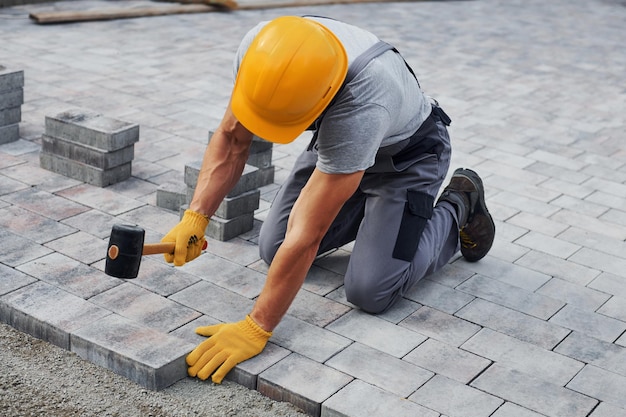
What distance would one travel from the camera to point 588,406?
3.53 m

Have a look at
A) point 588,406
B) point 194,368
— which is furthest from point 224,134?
point 588,406

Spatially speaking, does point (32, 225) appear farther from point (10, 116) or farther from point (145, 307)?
point (10, 116)

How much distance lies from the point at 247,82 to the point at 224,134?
73 centimetres

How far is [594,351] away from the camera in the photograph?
A: 396cm

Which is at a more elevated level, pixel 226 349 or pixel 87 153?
pixel 87 153

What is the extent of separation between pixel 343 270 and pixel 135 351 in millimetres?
1331

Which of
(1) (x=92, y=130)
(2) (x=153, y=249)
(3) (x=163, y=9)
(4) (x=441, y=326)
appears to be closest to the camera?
(2) (x=153, y=249)

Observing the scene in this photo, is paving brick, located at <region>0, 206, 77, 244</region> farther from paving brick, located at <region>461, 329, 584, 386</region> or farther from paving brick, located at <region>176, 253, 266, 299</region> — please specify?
paving brick, located at <region>461, 329, 584, 386</region>

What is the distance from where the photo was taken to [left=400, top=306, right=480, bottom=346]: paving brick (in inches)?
156

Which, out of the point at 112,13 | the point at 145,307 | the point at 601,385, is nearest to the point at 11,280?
the point at 145,307

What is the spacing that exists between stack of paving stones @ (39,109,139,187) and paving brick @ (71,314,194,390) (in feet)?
5.71

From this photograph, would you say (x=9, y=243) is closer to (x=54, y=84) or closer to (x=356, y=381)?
(x=356, y=381)

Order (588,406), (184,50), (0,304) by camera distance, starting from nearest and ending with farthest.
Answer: (588,406) < (0,304) < (184,50)

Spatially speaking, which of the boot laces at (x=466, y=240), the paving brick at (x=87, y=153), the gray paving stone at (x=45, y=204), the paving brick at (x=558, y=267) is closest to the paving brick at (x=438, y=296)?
the boot laces at (x=466, y=240)
